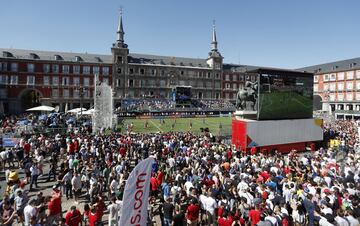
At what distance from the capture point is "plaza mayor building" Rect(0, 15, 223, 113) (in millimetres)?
59562

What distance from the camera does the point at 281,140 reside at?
79.8 feet

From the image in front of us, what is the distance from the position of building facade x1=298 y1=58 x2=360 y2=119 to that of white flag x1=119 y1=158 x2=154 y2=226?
232 ft

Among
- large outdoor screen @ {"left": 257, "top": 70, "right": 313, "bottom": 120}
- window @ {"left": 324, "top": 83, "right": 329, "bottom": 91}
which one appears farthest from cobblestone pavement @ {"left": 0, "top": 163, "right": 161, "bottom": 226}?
window @ {"left": 324, "top": 83, "right": 329, "bottom": 91}

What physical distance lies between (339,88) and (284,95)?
Answer: 56.6 metres

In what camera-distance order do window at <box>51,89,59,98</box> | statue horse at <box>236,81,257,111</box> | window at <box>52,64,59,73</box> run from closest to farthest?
statue horse at <box>236,81,257,111</box> → window at <box>52,64,59,73</box> → window at <box>51,89,59,98</box>

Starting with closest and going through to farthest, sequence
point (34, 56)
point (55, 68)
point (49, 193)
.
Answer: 1. point (49, 193)
2. point (34, 56)
3. point (55, 68)

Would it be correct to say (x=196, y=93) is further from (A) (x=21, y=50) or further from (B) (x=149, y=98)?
(A) (x=21, y=50)

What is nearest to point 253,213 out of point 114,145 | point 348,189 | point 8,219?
point 348,189

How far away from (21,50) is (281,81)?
64.2 m

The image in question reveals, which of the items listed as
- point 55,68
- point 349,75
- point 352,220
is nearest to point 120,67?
point 55,68

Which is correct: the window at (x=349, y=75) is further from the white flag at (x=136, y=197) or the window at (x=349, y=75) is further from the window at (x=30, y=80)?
the window at (x=30, y=80)

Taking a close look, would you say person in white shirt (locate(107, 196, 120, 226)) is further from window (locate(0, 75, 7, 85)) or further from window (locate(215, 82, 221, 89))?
window (locate(215, 82, 221, 89))

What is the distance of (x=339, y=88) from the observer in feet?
227

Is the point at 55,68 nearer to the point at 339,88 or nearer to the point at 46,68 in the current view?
the point at 46,68
